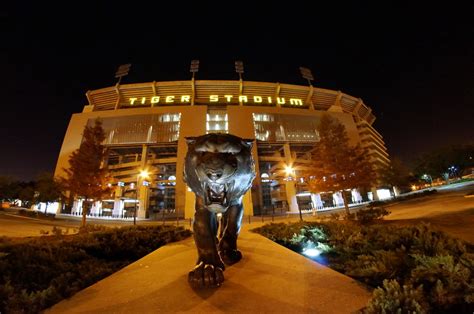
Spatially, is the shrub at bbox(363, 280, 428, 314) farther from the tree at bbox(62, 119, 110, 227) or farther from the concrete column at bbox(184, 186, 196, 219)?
the concrete column at bbox(184, 186, 196, 219)

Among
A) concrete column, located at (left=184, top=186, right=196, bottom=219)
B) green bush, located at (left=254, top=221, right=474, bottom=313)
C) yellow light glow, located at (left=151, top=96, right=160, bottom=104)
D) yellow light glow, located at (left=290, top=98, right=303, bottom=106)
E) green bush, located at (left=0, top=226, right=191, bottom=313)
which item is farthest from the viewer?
yellow light glow, located at (left=290, top=98, right=303, bottom=106)

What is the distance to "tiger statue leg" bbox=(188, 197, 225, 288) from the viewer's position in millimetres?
2787

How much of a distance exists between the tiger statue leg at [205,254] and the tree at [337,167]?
19.7 meters

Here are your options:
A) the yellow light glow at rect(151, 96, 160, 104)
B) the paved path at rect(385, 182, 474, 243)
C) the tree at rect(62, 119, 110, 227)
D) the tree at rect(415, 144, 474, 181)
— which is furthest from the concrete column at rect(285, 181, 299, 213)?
the yellow light glow at rect(151, 96, 160, 104)

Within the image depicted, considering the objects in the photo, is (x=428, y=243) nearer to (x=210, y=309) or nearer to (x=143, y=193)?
(x=210, y=309)

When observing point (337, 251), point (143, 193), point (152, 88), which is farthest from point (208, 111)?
point (337, 251)

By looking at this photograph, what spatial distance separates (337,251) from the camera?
470 centimetres

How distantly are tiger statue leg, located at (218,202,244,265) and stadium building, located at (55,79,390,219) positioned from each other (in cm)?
2849

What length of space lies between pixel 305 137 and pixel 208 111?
20435 mm

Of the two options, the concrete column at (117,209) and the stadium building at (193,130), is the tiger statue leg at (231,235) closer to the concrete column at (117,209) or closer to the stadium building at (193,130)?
the stadium building at (193,130)

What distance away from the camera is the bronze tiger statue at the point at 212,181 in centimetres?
252

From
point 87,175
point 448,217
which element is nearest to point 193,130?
point 87,175

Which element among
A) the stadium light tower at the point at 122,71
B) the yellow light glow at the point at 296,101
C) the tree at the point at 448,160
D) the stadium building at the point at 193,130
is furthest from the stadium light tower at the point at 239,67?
the tree at the point at 448,160

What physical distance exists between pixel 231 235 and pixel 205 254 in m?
1.11
